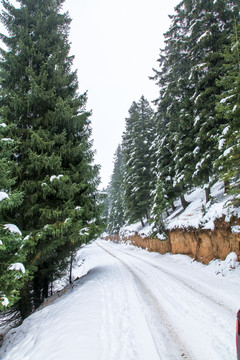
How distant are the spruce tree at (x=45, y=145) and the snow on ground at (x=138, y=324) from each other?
2043 millimetres

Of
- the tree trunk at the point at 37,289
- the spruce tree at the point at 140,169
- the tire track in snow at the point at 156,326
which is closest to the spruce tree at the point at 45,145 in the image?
the tree trunk at the point at 37,289

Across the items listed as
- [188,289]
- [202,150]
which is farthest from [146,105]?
[188,289]

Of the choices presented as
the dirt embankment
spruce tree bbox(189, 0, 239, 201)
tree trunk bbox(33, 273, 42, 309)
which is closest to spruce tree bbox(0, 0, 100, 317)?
tree trunk bbox(33, 273, 42, 309)

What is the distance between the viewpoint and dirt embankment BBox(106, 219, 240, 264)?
8953 millimetres

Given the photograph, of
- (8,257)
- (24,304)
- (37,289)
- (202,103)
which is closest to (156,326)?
(8,257)

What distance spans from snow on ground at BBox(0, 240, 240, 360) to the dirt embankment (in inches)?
51.3

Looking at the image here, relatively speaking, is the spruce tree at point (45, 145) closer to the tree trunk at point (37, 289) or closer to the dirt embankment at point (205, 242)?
the tree trunk at point (37, 289)

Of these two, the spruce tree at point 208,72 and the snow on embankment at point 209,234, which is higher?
the spruce tree at point 208,72

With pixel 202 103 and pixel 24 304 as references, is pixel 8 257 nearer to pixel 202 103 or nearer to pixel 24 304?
pixel 24 304

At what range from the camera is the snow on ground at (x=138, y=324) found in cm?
343

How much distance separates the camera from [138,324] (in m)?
4.39

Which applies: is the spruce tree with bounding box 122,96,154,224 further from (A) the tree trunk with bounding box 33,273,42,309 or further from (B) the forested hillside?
(A) the tree trunk with bounding box 33,273,42,309

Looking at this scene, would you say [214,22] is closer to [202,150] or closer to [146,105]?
[202,150]

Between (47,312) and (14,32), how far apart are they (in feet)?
40.9
